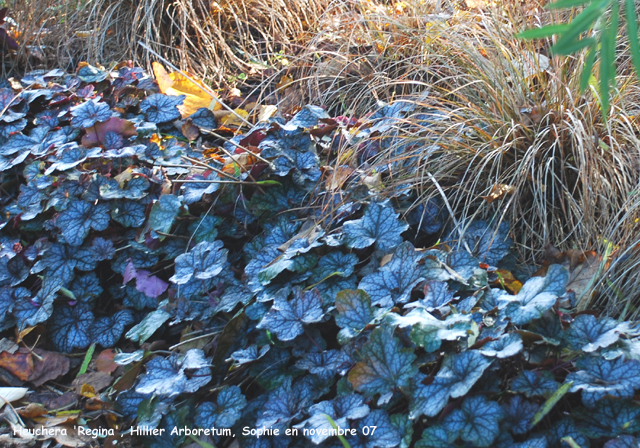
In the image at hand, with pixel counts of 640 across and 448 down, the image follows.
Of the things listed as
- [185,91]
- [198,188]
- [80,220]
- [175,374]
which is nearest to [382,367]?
[175,374]

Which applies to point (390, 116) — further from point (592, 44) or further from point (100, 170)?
point (592, 44)

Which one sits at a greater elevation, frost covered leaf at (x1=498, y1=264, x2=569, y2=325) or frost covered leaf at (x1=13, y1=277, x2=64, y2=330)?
frost covered leaf at (x1=498, y1=264, x2=569, y2=325)

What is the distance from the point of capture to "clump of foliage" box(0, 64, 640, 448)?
1.28 meters

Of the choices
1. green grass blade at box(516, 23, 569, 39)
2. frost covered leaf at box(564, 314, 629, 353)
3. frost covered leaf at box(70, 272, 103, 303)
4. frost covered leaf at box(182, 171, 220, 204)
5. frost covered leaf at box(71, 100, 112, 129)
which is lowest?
frost covered leaf at box(70, 272, 103, 303)

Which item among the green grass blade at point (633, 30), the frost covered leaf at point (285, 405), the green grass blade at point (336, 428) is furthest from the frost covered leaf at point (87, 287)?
the green grass blade at point (633, 30)

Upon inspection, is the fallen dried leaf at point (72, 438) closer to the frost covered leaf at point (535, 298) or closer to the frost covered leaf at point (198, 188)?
the frost covered leaf at point (198, 188)

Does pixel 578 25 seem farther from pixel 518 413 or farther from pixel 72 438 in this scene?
pixel 72 438

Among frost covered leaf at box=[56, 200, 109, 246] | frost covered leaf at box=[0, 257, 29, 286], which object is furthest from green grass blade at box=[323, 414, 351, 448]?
frost covered leaf at box=[0, 257, 29, 286]

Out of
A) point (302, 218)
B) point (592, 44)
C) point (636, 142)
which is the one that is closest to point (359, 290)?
point (302, 218)

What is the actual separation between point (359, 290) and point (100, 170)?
134 centimetres

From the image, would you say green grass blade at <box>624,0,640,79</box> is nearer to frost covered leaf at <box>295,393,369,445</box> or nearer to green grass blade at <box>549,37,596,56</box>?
green grass blade at <box>549,37,596,56</box>

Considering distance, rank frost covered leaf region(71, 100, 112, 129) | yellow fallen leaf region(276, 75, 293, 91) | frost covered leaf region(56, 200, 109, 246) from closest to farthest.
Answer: frost covered leaf region(56, 200, 109, 246), frost covered leaf region(71, 100, 112, 129), yellow fallen leaf region(276, 75, 293, 91)

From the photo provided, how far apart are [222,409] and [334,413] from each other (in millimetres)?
332

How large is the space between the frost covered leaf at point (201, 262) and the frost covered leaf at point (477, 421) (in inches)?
→ 33.8
